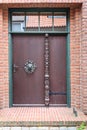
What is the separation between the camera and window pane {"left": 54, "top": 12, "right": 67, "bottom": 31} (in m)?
5.80

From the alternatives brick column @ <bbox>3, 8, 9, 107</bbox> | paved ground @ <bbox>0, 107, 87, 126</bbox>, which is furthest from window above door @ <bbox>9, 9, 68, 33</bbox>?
paved ground @ <bbox>0, 107, 87, 126</bbox>

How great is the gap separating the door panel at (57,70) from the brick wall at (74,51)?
0.25 metres

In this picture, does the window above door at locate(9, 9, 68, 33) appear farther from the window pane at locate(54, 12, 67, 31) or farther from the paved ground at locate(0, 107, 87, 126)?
the paved ground at locate(0, 107, 87, 126)

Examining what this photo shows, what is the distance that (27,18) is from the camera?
581 centimetres

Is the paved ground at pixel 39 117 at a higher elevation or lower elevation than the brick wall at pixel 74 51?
lower

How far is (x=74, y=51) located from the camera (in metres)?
5.73

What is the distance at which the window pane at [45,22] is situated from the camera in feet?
19.0

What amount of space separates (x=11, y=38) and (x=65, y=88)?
1840mm

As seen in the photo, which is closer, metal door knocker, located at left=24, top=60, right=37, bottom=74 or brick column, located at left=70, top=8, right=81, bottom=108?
brick column, located at left=70, top=8, right=81, bottom=108

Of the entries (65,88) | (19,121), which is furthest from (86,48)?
(19,121)

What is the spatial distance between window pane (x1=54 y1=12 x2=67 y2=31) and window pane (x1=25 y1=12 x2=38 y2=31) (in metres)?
0.49

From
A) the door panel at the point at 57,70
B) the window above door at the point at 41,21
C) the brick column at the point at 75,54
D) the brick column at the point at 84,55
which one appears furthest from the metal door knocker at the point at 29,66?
the brick column at the point at 84,55

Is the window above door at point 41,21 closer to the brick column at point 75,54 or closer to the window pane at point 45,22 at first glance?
the window pane at point 45,22

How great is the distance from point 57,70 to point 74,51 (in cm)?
65
